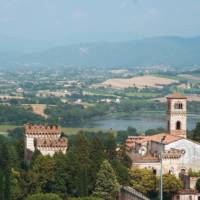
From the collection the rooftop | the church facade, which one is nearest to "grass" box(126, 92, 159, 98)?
the church facade

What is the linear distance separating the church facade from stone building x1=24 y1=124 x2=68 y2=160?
4.20 m

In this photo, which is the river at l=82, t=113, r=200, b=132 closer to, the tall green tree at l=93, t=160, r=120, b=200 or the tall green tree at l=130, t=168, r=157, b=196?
the tall green tree at l=130, t=168, r=157, b=196

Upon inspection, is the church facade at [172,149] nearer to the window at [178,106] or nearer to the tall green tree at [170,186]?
the window at [178,106]

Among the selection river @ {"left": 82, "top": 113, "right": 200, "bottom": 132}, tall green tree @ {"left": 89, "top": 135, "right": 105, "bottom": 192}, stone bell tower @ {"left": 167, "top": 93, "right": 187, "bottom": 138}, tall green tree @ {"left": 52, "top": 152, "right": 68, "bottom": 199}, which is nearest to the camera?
tall green tree @ {"left": 52, "top": 152, "right": 68, "bottom": 199}

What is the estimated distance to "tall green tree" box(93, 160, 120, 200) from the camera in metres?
44.1

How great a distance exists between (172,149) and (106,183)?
24.0 ft

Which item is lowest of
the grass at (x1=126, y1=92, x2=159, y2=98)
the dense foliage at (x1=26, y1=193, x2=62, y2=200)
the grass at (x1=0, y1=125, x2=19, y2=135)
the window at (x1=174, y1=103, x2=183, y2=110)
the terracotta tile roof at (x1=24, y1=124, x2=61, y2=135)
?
the grass at (x1=126, y1=92, x2=159, y2=98)

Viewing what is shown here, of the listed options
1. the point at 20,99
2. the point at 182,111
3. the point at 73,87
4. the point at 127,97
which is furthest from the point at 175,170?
the point at 73,87

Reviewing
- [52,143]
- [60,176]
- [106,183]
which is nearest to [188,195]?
[106,183]

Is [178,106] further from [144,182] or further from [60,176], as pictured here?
[60,176]

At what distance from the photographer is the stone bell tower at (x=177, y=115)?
177 feet

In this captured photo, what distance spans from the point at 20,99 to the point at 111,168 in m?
110

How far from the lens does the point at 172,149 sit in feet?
165

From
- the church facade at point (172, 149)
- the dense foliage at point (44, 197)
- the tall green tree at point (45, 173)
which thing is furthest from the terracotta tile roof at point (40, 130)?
the dense foliage at point (44, 197)
